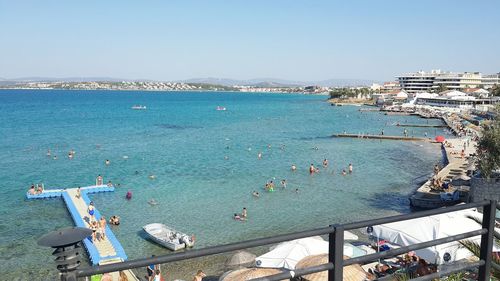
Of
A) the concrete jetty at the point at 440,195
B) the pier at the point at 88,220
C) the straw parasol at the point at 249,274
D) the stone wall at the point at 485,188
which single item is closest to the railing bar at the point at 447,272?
the straw parasol at the point at 249,274

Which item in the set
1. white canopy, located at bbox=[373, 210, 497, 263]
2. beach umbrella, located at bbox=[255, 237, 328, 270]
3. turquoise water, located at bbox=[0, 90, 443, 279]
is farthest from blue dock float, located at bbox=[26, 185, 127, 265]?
white canopy, located at bbox=[373, 210, 497, 263]

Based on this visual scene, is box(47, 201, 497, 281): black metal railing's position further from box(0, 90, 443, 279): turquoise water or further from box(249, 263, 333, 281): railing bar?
box(0, 90, 443, 279): turquoise water

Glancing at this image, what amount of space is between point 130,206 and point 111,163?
16.6m

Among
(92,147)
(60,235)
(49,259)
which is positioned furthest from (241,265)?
(92,147)

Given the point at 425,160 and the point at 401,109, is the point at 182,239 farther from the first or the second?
the point at 401,109

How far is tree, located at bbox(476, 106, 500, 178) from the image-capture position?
22.9 m

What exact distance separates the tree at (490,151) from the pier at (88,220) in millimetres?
18324

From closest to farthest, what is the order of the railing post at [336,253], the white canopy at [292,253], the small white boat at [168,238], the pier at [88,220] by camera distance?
1. the railing post at [336,253]
2. the white canopy at [292,253]
3. the pier at [88,220]
4. the small white boat at [168,238]

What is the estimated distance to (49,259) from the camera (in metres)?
18.8

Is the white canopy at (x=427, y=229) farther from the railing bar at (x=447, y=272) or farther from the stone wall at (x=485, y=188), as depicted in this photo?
the railing bar at (x=447, y=272)

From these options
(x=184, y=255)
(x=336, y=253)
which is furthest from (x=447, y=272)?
(x=184, y=255)

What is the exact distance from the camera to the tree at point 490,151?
2288cm

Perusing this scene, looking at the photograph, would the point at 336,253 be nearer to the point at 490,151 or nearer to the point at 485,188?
the point at 485,188

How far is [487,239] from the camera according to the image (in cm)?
303
